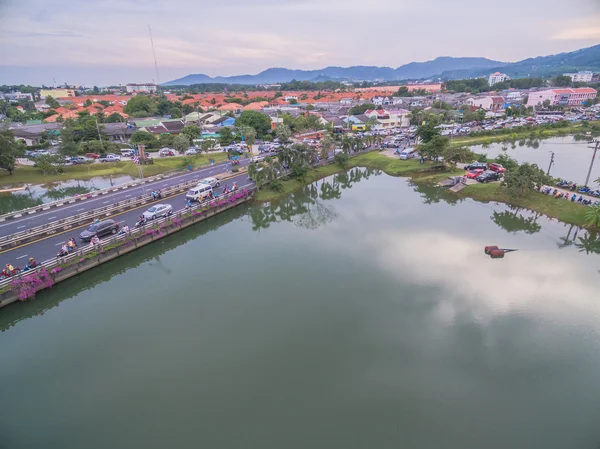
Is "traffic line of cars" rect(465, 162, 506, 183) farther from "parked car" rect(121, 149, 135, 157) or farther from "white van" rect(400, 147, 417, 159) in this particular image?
"parked car" rect(121, 149, 135, 157)

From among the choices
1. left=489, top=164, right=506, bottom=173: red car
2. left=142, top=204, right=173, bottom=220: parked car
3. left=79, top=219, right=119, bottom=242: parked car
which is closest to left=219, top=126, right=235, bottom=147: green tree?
left=142, top=204, right=173, bottom=220: parked car

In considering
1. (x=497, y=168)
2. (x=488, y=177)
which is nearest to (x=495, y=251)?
(x=488, y=177)

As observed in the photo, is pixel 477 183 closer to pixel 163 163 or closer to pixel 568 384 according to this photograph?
pixel 568 384

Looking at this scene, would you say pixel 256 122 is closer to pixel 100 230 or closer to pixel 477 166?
pixel 477 166

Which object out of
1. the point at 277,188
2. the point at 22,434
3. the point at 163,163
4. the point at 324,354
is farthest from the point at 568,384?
the point at 163,163

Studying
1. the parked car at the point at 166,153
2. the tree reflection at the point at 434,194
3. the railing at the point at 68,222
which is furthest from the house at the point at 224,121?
the tree reflection at the point at 434,194
